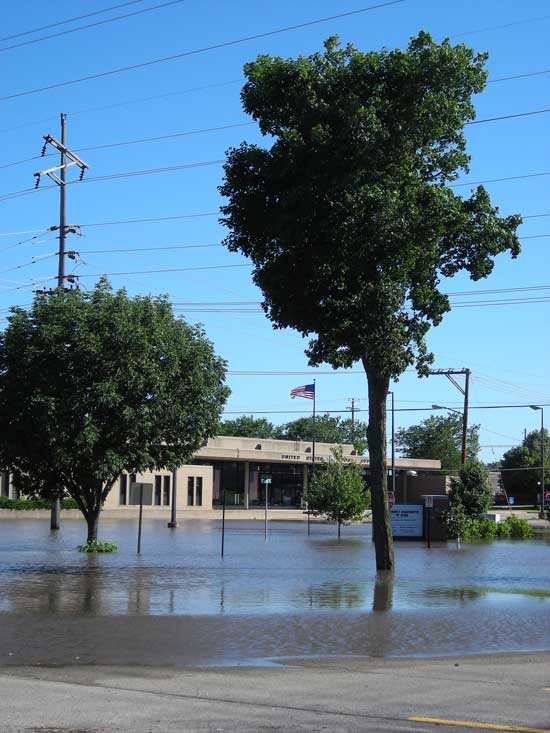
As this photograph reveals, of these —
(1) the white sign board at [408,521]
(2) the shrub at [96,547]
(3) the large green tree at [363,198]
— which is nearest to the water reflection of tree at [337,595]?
(3) the large green tree at [363,198]

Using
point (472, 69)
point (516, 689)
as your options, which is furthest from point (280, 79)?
point (516, 689)

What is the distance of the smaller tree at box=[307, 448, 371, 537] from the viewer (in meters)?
52.1

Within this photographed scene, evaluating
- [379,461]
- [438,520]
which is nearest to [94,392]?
[379,461]

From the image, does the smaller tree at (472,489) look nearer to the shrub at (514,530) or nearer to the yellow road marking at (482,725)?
the shrub at (514,530)

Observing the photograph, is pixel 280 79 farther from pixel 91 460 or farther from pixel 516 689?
pixel 516 689

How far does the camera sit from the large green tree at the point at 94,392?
29000 mm

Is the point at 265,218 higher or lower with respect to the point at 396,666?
higher

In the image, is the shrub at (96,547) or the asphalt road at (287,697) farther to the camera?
the shrub at (96,547)

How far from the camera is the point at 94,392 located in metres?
29.0

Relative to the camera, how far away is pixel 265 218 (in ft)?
83.6

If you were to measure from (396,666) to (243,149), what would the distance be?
54.2 ft

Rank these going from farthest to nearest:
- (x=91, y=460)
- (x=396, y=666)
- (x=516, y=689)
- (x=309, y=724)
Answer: (x=91, y=460) → (x=396, y=666) → (x=516, y=689) → (x=309, y=724)

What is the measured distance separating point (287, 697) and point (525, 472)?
416ft

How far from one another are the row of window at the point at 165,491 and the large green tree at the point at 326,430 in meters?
72.2
